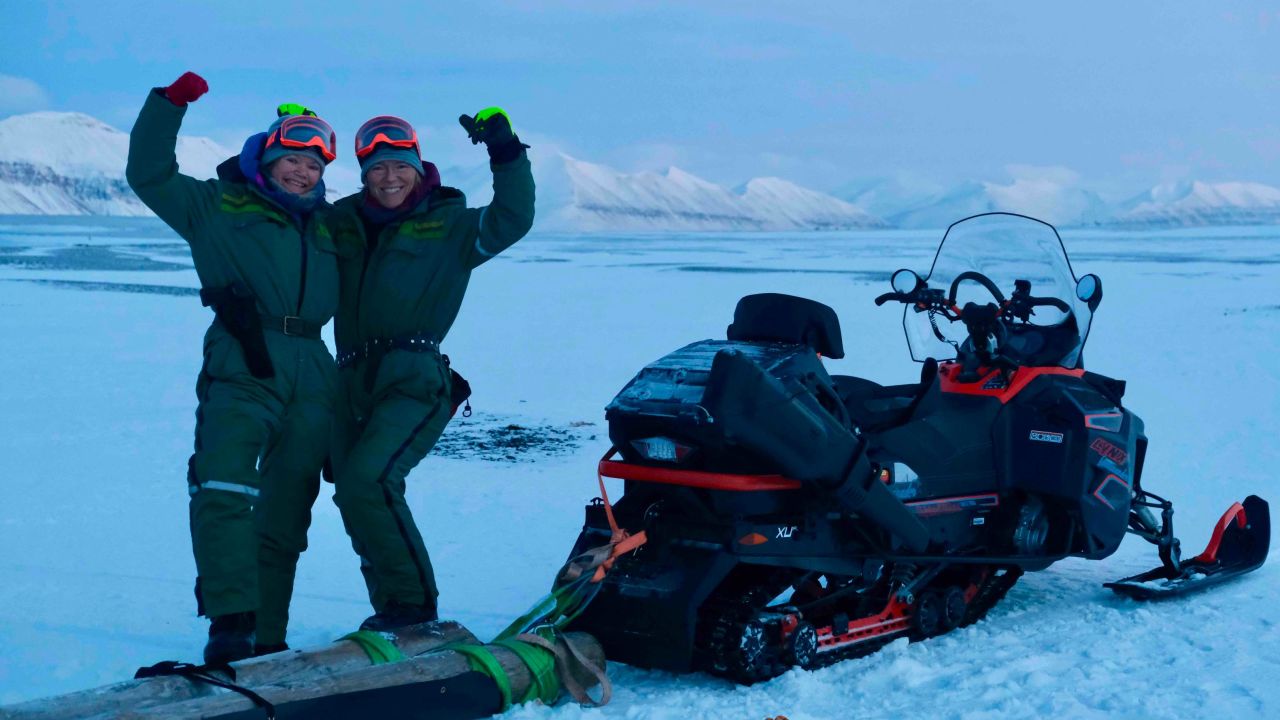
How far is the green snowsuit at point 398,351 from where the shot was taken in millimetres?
3389

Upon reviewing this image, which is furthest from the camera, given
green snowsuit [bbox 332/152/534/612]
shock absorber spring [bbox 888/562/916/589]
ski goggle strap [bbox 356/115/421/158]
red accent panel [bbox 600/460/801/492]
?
shock absorber spring [bbox 888/562/916/589]

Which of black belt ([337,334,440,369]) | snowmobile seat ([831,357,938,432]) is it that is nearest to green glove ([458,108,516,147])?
black belt ([337,334,440,369])

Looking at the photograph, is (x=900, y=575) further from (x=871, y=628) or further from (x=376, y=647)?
(x=376, y=647)

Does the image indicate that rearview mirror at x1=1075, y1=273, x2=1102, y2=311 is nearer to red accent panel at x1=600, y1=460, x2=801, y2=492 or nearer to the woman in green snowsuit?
red accent panel at x1=600, y1=460, x2=801, y2=492

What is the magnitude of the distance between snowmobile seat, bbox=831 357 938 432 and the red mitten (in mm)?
2052

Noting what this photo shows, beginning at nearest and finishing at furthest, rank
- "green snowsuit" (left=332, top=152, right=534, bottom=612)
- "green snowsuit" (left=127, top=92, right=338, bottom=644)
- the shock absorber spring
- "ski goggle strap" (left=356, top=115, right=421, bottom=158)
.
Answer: "green snowsuit" (left=127, top=92, right=338, bottom=644)
"green snowsuit" (left=332, top=152, right=534, bottom=612)
"ski goggle strap" (left=356, top=115, right=421, bottom=158)
the shock absorber spring

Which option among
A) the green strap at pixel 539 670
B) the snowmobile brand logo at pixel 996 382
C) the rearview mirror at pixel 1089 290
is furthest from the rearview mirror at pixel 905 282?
the green strap at pixel 539 670

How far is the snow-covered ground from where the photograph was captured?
336 cm

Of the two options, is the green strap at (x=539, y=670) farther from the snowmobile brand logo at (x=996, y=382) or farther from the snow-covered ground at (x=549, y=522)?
the snowmobile brand logo at (x=996, y=382)

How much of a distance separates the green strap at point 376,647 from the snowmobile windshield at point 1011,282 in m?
2.28

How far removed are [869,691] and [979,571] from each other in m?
0.96

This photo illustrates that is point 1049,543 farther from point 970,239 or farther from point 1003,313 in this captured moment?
point 970,239

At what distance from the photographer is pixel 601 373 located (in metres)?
9.94

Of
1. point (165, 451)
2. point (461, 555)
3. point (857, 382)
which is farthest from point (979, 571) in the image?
point (165, 451)
